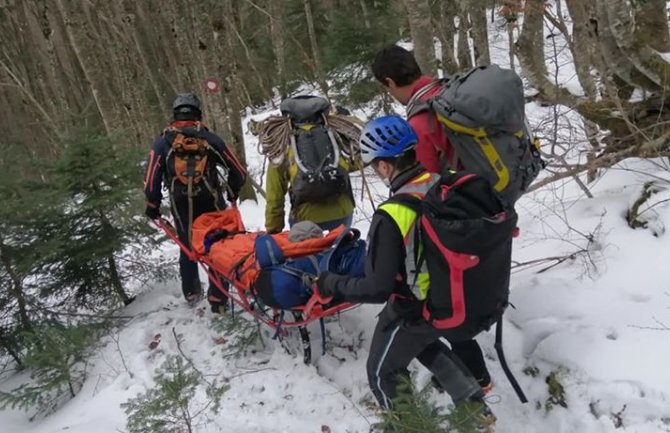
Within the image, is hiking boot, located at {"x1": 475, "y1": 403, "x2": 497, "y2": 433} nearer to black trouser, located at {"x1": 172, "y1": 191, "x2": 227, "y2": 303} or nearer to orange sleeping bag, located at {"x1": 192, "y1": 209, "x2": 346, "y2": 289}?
orange sleeping bag, located at {"x1": 192, "y1": 209, "x2": 346, "y2": 289}

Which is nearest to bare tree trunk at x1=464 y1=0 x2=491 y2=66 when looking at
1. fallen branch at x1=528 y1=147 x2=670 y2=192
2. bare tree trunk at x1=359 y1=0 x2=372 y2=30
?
bare tree trunk at x1=359 y1=0 x2=372 y2=30

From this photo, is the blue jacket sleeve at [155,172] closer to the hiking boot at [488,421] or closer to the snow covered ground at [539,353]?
the snow covered ground at [539,353]

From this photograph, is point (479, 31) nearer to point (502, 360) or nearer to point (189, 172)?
point (189, 172)

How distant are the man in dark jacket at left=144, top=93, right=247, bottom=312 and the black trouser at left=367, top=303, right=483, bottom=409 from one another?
83.9 inches

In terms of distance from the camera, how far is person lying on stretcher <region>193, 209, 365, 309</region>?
341cm

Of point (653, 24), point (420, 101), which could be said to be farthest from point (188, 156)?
point (653, 24)

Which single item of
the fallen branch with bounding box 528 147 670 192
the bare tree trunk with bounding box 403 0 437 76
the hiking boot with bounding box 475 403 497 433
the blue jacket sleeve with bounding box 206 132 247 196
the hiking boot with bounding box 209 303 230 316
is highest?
the bare tree trunk with bounding box 403 0 437 76

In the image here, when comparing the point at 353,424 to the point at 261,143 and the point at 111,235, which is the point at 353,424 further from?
the point at 111,235

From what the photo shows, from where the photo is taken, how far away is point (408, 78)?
3221 mm

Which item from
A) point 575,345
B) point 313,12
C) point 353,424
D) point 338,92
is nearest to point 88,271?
point 353,424

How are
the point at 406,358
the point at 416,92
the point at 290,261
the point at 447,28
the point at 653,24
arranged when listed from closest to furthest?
the point at 406,358 < the point at 416,92 < the point at 290,261 < the point at 653,24 < the point at 447,28

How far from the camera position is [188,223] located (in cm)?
472

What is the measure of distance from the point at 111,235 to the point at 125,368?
149 centimetres

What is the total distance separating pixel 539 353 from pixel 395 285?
1.40 m
